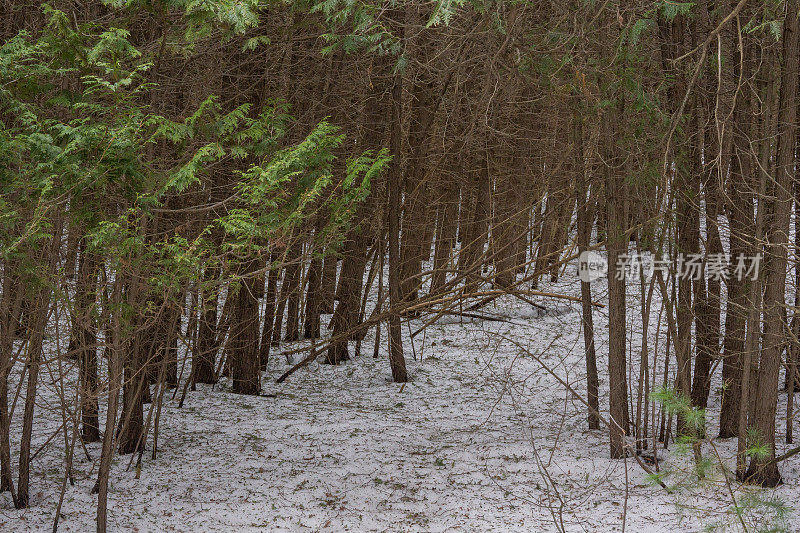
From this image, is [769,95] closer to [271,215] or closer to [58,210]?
[271,215]

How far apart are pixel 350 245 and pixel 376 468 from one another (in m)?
5.10

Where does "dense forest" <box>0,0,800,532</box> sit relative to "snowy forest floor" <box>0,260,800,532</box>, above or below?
above

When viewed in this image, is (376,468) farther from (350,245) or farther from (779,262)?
(350,245)

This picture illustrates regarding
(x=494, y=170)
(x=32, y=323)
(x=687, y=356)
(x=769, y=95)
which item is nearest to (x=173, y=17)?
(x=32, y=323)

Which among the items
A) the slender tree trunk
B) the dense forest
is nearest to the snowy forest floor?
the dense forest

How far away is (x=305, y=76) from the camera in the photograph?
11.2 m

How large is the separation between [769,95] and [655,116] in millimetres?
1114

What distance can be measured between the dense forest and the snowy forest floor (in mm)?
49

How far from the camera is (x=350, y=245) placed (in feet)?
41.6

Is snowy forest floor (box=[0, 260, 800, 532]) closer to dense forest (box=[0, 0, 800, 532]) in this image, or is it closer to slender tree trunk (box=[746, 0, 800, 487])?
dense forest (box=[0, 0, 800, 532])

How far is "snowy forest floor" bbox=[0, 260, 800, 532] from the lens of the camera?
6.94 m

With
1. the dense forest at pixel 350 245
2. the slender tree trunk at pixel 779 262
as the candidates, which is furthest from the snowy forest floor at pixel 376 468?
the slender tree trunk at pixel 779 262

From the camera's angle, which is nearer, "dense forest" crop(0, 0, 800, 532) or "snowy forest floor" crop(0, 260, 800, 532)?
"dense forest" crop(0, 0, 800, 532)

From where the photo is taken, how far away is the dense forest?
5.75 metres
